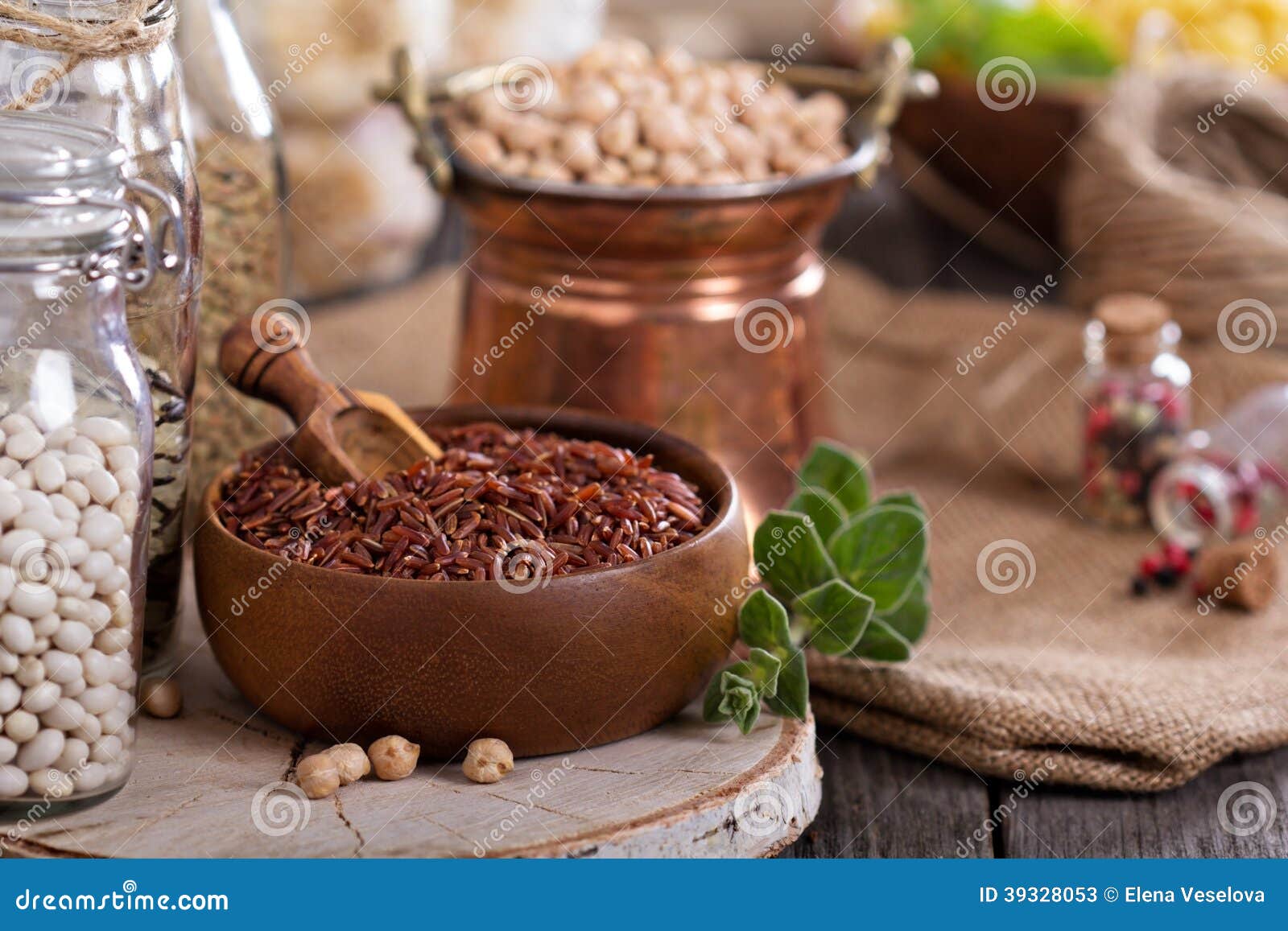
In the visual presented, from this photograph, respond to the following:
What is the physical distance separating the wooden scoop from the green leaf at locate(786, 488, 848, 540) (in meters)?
0.27

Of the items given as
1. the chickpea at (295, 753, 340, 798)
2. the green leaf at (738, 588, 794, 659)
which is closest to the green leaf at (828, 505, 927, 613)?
the green leaf at (738, 588, 794, 659)

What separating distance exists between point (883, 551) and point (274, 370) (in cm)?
47

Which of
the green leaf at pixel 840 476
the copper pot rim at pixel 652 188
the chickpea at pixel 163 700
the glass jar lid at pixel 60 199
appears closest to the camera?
the glass jar lid at pixel 60 199

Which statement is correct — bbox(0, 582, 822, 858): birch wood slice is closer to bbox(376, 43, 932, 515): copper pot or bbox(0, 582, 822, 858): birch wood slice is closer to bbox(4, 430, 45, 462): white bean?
bbox(4, 430, 45, 462): white bean

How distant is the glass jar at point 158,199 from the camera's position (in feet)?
3.20

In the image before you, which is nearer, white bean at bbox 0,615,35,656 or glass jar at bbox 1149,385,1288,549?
white bean at bbox 0,615,35,656

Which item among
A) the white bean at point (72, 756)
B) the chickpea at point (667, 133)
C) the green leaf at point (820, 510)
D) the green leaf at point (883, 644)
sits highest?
the chickpea at point (667, 133)

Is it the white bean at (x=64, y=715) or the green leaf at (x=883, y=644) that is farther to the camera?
the green leaf at (x=883, y=644)

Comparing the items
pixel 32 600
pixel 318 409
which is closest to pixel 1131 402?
pixel 318 409

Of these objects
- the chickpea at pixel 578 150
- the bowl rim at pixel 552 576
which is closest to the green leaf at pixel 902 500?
the bowl rim at pixel 552 576

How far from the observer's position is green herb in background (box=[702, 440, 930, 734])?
3.27 feet

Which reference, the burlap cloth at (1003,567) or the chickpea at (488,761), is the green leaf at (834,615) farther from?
the chickpea at (488,761)

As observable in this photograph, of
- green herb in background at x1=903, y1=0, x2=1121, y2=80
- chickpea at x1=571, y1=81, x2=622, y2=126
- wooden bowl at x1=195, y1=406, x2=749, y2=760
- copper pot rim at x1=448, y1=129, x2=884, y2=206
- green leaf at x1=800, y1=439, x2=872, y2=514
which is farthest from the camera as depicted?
green herb in background at x1=903, y1=0, x2=1121, y2=80

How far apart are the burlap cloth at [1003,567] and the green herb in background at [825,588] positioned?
7 centimetres
